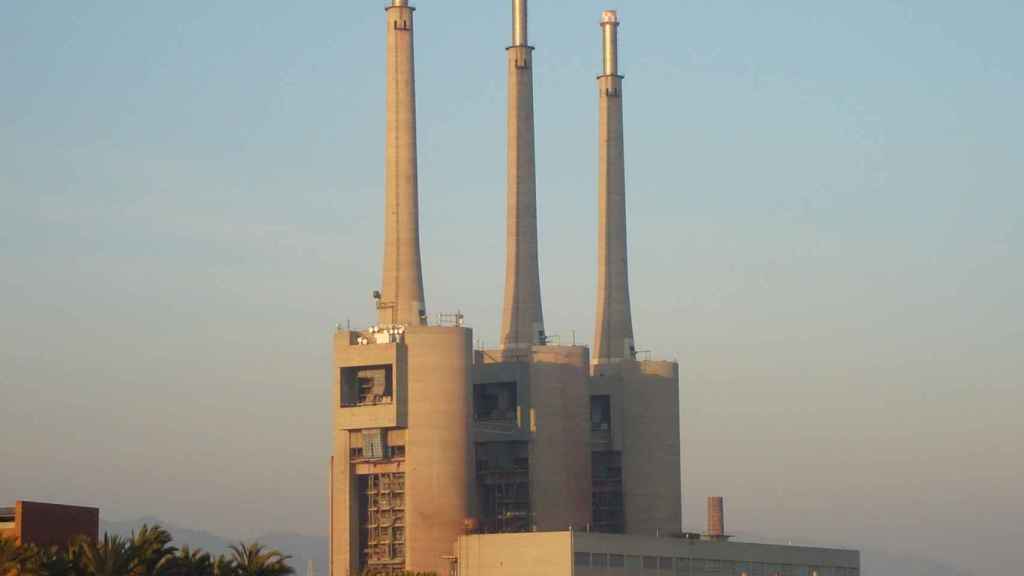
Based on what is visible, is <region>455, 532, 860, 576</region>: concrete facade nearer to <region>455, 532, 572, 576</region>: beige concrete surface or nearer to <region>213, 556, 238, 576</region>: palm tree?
<region>455, 532, 572, 576</region>: beige concrete surface

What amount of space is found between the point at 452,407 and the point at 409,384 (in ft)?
12.0

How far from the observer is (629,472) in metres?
Answer: 177

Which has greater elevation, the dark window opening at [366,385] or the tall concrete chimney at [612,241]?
the tall concrete chimney at [612,241]

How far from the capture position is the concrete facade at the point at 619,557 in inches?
5935

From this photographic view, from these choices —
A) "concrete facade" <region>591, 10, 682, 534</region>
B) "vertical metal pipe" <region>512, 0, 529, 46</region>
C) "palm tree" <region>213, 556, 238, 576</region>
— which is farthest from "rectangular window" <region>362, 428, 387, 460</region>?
"palm tree" <region>213, 556, 238, 576</region>

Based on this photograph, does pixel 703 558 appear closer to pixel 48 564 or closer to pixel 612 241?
pixel 612 241

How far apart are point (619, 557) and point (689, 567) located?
432 inches

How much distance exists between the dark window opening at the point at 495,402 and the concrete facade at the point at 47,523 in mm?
56028

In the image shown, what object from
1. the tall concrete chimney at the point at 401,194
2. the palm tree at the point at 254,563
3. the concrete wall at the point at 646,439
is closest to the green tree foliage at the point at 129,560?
the palm tree at the point at 254,563

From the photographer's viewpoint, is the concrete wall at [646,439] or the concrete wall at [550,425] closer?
the concrete wall at [550,425]

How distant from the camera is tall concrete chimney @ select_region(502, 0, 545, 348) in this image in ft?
551

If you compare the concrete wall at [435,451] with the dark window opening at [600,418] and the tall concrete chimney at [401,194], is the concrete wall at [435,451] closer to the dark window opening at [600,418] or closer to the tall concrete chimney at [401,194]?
the tall concrete chimney at [401,194]

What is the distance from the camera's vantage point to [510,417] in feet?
548

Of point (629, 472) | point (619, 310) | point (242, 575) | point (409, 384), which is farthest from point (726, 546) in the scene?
point (242, 575)
